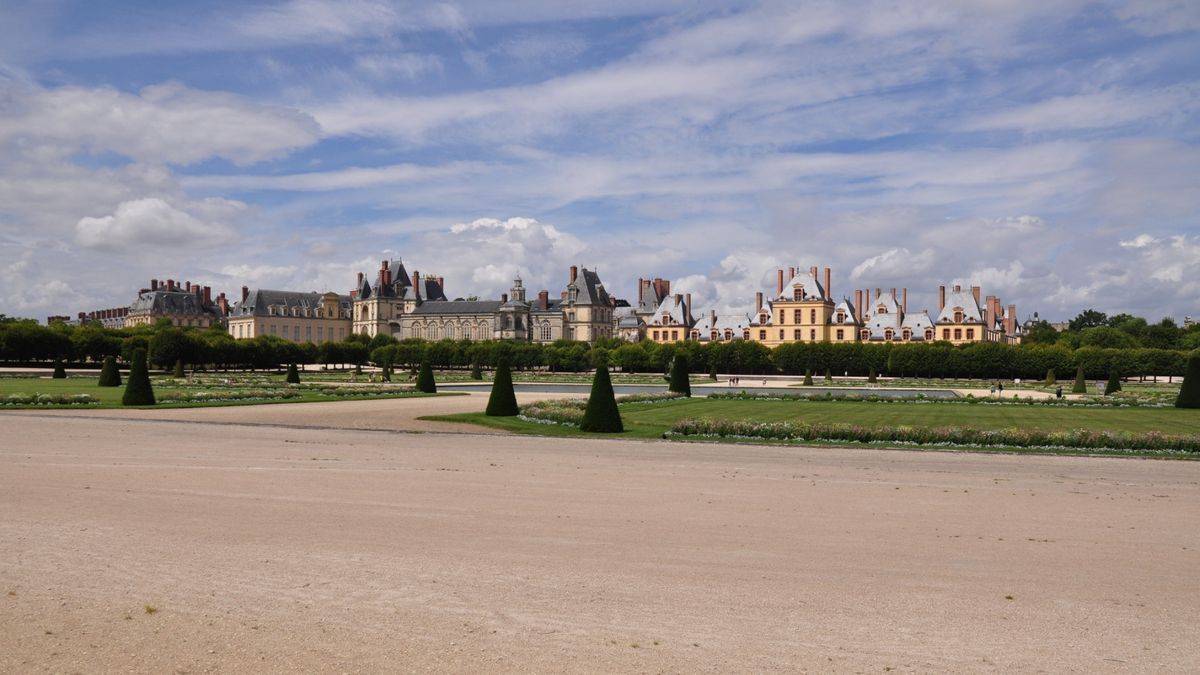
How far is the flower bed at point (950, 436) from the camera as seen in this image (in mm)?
16984

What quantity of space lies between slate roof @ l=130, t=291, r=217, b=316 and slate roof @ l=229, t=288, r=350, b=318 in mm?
4265

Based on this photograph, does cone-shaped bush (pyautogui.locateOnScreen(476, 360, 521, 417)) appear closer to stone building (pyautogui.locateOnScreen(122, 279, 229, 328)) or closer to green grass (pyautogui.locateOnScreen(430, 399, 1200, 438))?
green grass (pyautogui.locateOnScreen(430, 399, 1200, 438))

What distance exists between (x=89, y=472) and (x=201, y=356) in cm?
5563

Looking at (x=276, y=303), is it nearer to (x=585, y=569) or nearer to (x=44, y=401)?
(x=44, y=401)

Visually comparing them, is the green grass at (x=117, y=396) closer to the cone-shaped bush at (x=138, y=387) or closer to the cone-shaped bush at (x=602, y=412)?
the cone-shaped bush at (x=138, y=387)

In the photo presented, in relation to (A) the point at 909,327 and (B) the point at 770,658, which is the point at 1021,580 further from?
(A) the point at 909,327

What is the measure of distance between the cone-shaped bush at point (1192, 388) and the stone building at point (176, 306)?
108m

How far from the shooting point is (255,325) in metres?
110

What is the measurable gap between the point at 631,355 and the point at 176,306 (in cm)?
7009

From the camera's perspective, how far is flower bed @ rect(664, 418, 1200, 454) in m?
17.0

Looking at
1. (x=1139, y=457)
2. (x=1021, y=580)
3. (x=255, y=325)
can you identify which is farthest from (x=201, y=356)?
(x=1021, y=580)

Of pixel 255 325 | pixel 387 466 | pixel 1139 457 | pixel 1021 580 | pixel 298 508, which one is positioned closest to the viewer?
pixel 1021 580

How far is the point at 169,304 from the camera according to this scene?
11588cm

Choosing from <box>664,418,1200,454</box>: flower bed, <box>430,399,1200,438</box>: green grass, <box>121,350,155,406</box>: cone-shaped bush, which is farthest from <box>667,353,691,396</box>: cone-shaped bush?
<box>121,350,155,406</box>: cone-shaped bush
